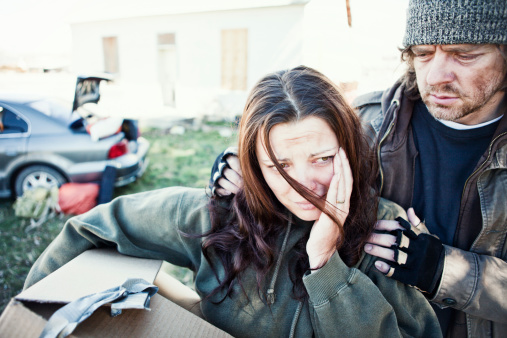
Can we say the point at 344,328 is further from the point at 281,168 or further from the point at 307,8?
the point at 307,8

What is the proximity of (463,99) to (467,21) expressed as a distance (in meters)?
0.35

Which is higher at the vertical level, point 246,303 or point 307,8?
point 307,8

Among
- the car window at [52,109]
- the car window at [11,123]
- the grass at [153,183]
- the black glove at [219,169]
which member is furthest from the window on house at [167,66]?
the black glove at [219,169]

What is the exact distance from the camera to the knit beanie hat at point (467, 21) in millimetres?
1565

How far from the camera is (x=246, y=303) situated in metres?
1.68

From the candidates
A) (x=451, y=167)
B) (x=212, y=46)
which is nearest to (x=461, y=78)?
(x=451, y=167)

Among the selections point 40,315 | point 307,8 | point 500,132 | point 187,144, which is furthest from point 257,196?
point 307,8

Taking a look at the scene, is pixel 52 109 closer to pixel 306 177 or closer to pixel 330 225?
pixel 306 177

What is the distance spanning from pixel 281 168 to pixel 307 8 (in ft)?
31.1

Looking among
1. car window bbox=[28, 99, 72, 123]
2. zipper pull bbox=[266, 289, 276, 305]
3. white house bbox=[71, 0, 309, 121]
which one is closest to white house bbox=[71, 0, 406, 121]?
white house bbox=[71, 0, 309, 121]

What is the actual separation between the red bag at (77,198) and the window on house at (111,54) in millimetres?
9197

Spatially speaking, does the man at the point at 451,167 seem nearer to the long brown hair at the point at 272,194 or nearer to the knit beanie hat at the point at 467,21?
the knit beanie hat at the point at 467,21

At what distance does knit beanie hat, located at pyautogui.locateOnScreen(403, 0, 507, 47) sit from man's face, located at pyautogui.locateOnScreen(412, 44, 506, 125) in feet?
0.20

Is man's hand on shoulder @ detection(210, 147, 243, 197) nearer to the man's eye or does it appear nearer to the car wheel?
the man's eye
